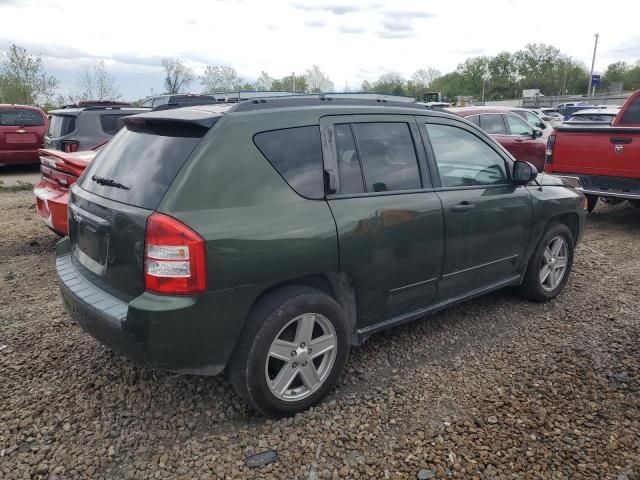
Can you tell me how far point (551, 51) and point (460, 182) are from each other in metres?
101

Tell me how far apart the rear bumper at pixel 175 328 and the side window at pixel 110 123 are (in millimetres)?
7232

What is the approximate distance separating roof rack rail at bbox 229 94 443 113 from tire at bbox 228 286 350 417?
1058 mm

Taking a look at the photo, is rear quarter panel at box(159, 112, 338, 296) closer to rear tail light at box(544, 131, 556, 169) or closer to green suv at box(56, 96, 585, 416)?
green suv at box(56, 96, 585, 416)

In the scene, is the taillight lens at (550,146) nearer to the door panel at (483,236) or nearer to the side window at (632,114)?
the side window at (632,114)

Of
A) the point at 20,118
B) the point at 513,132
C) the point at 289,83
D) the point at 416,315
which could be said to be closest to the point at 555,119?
the point at 513,132

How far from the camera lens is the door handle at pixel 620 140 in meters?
6.75

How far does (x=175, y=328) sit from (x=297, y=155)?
1.16 m

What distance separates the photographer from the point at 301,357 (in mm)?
2930

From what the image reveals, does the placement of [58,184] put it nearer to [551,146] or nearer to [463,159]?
[463,159]

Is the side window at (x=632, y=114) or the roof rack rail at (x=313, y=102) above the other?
the side window at (x=632, y=114)

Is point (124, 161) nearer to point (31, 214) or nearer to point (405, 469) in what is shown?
point (405, 469)

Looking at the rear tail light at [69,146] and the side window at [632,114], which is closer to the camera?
the side window at [632,114]

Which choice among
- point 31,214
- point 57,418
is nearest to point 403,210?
point 57,418

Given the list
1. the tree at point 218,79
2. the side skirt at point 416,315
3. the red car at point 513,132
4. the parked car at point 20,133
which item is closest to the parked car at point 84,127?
the parked car at point 20,133
